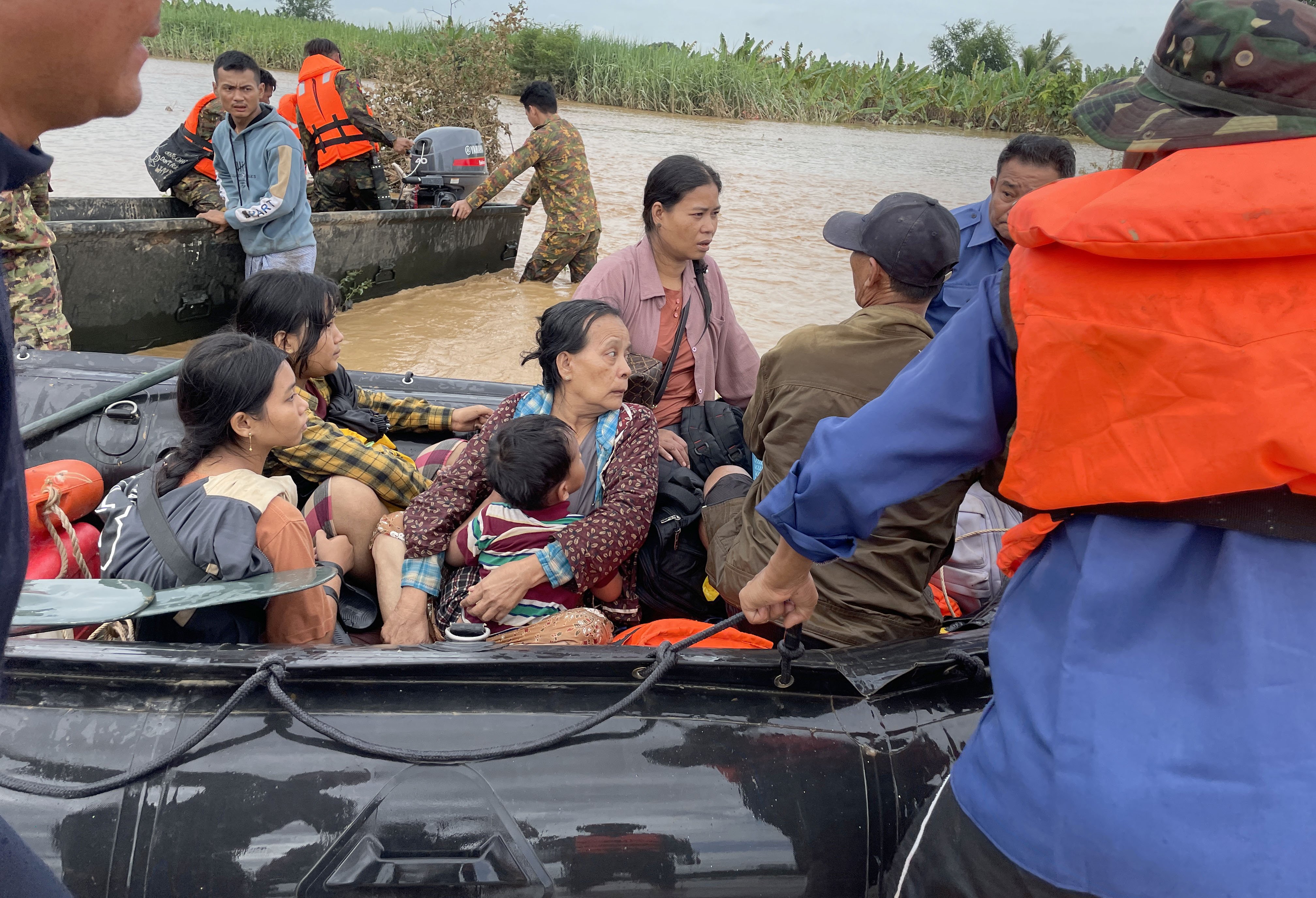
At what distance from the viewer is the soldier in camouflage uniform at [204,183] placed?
6.15 m

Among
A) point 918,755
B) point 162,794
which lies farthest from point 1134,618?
point 162,794

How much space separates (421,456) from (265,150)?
3.09 m

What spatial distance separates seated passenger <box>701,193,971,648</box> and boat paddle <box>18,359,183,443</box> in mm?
1607

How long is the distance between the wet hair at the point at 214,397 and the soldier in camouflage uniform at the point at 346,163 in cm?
539

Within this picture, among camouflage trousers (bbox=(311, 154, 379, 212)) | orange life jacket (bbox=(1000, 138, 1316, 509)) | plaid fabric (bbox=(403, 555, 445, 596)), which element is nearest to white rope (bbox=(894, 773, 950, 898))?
orange life jacket (bbox=(1000, 138, 1316, 509))

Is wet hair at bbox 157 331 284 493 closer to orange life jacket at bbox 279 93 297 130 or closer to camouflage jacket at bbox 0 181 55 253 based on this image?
camouflage jacket at bbox 0 181 55 253

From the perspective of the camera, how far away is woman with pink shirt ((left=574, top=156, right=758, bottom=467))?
10.7ft

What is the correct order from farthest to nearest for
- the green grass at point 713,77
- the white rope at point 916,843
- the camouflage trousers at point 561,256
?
the green grass at point 713,77
the camouflage trousers at point 561,256
the white rope at point 916,843

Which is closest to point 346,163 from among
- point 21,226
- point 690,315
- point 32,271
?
point 32,271

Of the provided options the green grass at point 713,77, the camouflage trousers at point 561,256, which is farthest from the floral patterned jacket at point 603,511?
the green grass at point 713,77

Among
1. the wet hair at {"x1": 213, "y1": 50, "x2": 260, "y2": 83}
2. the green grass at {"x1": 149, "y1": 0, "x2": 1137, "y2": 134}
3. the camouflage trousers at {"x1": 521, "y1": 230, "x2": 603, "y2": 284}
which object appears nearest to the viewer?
the wet hair at {"x1": 213, "y1": 50, "x2": 260, "y2": 83}

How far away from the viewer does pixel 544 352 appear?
8.80ft

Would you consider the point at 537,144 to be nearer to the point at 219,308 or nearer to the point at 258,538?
the point at 219,308

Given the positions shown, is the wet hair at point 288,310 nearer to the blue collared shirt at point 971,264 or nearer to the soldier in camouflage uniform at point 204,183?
the blue collared shirt at point 971,264
